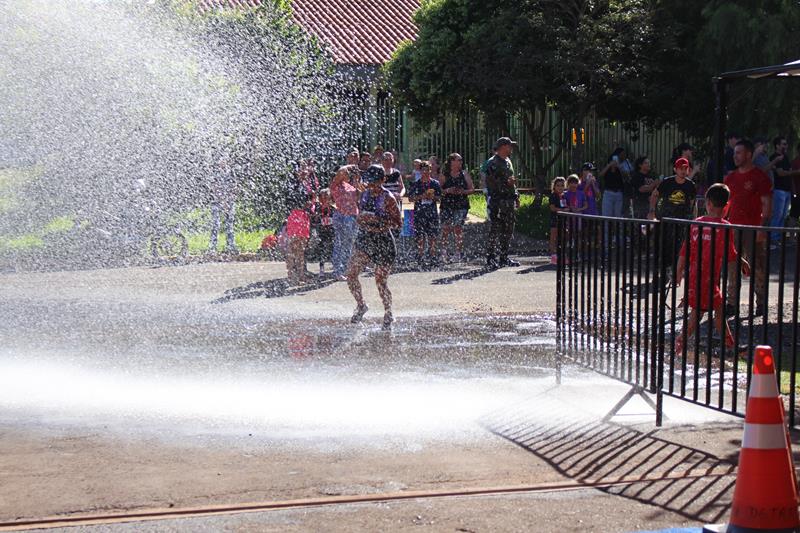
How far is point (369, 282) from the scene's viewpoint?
15.5 meters

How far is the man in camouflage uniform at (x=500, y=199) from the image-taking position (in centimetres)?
1686

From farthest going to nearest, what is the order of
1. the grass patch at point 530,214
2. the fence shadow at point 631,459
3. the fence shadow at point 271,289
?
the grass patch at point 530,214
the fence shadow at point 271,289
the fence shadow at point 631,459

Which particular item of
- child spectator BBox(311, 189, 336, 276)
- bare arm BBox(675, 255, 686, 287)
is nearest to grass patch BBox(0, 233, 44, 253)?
child spectator BBox(311, 189, 336, 276)

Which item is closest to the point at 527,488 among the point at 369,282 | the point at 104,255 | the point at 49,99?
the point at 369,282

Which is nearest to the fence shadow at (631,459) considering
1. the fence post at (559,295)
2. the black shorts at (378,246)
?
the fence post at (559,295)

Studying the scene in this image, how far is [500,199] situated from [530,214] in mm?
7564

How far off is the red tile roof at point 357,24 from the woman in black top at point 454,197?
15.4 meters

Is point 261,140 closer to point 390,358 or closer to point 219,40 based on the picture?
point 219,40

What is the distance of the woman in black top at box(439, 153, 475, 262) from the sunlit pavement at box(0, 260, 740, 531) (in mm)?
5445

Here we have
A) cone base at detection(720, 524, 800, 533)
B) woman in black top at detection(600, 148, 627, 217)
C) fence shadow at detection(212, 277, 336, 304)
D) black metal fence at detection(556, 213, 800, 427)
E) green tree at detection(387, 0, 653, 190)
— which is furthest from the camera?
green tree at detection(387, 0, 653, 190)

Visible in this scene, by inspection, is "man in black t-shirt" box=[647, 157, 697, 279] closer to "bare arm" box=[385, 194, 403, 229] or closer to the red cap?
"bare arm" box=[385, 194, 403, 229]

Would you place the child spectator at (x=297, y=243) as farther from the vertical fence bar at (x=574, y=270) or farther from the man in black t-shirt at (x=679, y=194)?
the vertical fence bar at (x=574, y=270)

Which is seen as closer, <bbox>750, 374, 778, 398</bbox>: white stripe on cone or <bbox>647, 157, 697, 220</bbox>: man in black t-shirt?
<bbox>750, 374, 778, 398</bbox>: white stripe on cone

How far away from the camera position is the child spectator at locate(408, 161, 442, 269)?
1761cm
